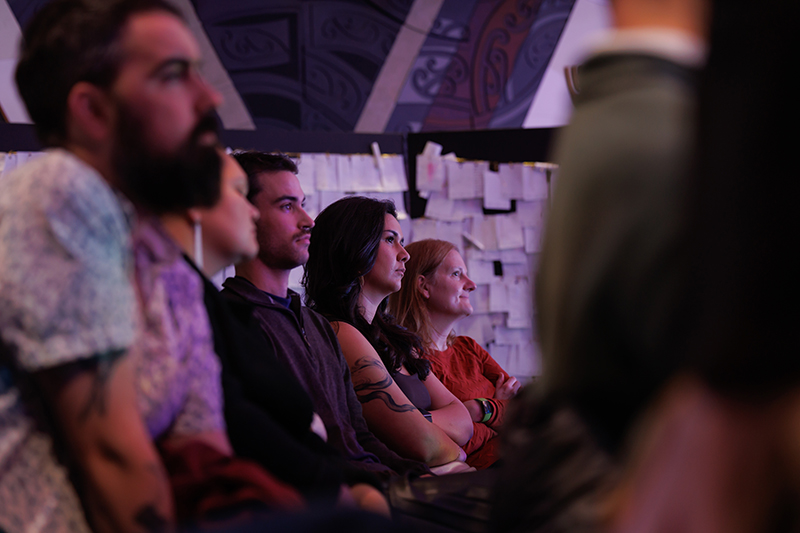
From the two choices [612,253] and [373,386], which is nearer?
[612,253]

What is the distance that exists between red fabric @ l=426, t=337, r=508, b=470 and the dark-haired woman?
17cm

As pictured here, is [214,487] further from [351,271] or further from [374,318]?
[374,318]

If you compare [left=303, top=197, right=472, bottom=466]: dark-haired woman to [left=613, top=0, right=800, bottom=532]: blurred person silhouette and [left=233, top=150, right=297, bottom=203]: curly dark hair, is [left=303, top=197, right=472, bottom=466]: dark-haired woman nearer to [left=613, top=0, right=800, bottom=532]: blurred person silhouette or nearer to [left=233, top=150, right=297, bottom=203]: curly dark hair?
[left=233, top=150, right=297, bottom=203]: curly dark hair

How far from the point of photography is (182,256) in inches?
37.2

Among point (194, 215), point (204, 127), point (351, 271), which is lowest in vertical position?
point (351, 271)

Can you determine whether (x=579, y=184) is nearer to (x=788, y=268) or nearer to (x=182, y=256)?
(x=788, y=268)

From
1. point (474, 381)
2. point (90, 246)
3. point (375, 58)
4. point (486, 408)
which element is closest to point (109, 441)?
point (90, 246)

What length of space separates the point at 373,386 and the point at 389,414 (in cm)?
9

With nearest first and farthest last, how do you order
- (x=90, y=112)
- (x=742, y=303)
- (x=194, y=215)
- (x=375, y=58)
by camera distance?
1. (x=742, y=303)
2. (x=90, y=112)
3. (x=194, y=215)
4. (x=375, y=58)

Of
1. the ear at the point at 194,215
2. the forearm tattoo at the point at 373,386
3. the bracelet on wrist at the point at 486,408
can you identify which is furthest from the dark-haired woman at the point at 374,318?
the ear at the point at 194,215

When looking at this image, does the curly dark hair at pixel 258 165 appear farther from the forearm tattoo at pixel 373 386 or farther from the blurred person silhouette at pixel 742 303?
the blurred person silhouette at pixel 742 303

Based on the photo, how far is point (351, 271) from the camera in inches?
84.1

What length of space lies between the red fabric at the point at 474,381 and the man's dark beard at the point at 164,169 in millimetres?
1632

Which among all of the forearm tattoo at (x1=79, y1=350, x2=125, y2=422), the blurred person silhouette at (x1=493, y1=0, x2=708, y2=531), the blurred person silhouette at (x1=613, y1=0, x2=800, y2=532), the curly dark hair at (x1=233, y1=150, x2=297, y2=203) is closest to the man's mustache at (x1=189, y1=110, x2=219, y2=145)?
the forearm tattoo at (x1=79, y1=350, x2=125, y2=422)
